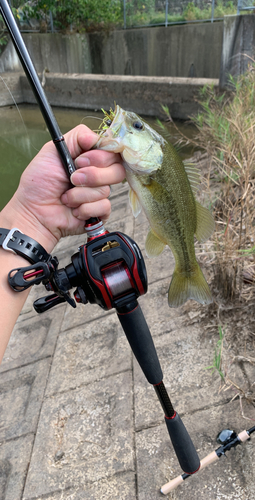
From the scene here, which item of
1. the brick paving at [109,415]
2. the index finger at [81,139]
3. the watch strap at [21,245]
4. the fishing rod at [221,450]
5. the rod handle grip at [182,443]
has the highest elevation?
the index finger at [81,139]

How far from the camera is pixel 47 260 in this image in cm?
129

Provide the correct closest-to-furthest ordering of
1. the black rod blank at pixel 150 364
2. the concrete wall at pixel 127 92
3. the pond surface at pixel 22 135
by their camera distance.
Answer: the black rod blank at pixel 150 364 → the pond surface at pixel 22 135 → the concrete wall at pixel 127 92

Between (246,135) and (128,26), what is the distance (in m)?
12.9

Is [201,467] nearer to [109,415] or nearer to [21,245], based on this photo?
[109,415]

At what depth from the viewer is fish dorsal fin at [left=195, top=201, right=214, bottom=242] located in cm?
135

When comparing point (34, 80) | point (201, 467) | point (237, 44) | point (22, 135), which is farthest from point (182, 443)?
point (22, 135)

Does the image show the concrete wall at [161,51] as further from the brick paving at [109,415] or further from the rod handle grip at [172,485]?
the rod handle grip at [172,485]

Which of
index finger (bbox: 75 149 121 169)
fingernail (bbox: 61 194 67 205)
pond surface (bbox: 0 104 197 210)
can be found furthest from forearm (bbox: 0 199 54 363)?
pond surface (bbox: 0 104 197 210)

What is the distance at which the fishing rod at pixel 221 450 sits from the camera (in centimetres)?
157

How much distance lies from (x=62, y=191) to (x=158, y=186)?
43 centimetres

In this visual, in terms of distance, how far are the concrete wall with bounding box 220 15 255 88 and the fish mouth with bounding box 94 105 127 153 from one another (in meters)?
6.42

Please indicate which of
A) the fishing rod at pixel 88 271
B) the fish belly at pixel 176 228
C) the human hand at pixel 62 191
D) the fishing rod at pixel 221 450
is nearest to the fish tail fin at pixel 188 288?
the fish belly at pixel 176 228

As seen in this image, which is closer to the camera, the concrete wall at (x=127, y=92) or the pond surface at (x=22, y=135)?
the pond surface at (x=22, y=135)

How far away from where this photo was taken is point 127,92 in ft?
30.9
